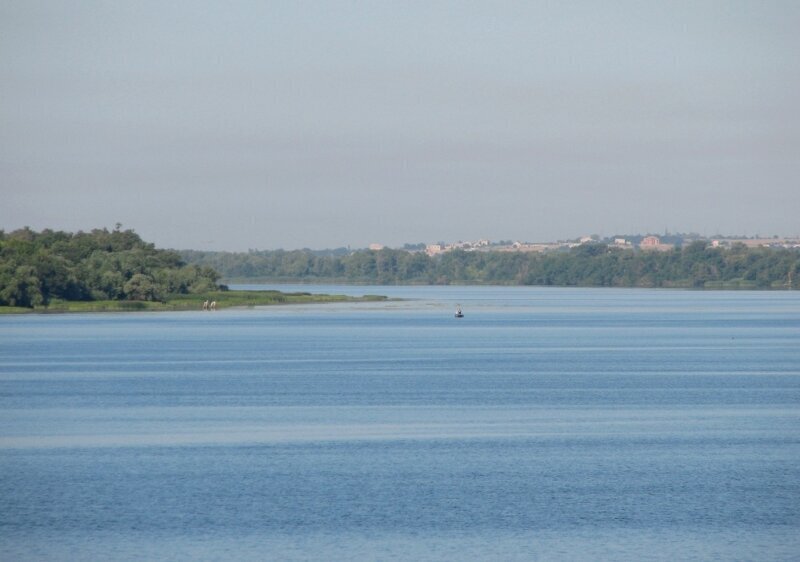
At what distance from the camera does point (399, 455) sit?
32.9 meters

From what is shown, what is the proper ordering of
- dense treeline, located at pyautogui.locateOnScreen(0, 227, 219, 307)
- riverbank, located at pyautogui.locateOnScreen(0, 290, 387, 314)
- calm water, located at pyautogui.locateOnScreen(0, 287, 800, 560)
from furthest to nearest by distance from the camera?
riverbank, located at pyautogui.locateOnScreen(0, 290, 387, 314), dense treeline, located at pyautogui.locateOnScreen(0, 227, 219, 307), calm water, located at pyautogui.locateOnScreen(0, 287, 800, 560)

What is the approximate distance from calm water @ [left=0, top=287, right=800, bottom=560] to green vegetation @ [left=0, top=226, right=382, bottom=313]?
3918 cm

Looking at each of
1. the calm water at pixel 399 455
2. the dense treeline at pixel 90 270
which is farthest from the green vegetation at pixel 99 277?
the calm water at pixel 399 455

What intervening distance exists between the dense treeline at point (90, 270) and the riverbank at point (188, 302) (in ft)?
2.45

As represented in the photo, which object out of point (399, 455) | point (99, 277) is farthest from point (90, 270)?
point (399, 455)

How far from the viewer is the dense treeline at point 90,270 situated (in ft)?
354

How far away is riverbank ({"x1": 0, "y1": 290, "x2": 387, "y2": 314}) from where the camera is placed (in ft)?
372

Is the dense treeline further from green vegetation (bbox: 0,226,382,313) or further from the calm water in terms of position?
the calm water

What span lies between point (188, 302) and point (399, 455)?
102 metres

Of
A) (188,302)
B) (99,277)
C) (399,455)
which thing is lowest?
(399,455)

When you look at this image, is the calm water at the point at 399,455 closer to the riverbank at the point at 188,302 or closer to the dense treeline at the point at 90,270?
the dense treeline at the point at 90,270

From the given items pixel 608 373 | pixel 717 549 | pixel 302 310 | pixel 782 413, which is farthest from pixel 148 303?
pixel 717 549

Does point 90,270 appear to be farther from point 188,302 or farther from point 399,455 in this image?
point 399,455

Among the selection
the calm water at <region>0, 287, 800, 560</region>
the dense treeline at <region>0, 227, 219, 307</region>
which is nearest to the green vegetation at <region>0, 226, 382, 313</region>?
the dense treeline at <region>0, 227, 219, 307</region>
